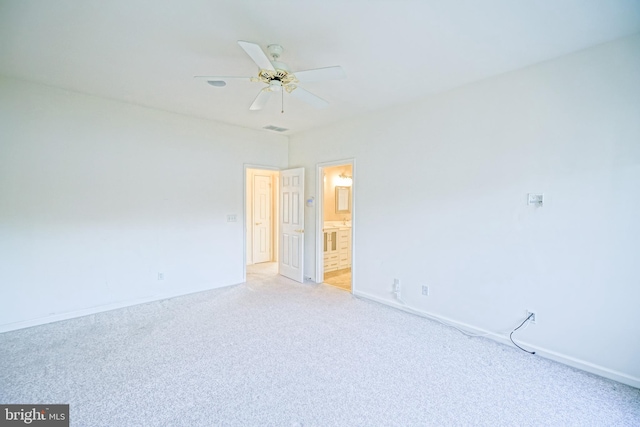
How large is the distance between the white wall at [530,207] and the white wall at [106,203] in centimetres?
263

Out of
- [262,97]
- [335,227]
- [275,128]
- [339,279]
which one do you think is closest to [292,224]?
[335,227]

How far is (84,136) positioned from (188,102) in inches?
50.6

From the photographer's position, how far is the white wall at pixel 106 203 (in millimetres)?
3139

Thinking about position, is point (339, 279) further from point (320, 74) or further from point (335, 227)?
point (320, 74)

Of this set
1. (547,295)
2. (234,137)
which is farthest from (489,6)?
(234,137)

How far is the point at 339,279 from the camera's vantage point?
521 cm

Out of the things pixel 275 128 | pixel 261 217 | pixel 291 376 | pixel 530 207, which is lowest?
pixel 291 376

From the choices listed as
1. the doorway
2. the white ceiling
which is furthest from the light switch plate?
the doorway

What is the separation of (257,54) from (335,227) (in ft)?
13.1

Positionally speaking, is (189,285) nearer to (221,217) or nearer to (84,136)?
(221,217)

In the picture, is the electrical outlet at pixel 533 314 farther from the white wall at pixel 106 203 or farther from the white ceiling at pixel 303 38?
the white wall at pixel 106 203

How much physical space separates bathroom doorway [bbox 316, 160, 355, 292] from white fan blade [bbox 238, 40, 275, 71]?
2415 millimetres

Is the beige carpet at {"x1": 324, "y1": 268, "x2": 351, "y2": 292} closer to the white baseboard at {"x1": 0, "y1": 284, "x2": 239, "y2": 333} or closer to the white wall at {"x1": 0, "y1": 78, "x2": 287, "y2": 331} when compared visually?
the white wall at {"x1": 0, "y1": 78, "x2": 287, "y2": 331}

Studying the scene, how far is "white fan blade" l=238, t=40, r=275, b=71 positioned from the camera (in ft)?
5.95
